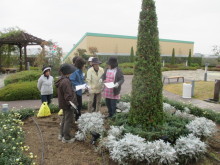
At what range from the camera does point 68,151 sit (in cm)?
354

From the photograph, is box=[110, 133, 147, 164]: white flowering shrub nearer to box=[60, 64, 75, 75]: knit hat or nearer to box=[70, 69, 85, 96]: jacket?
box=[60, 64, 75, 75]: knit hat

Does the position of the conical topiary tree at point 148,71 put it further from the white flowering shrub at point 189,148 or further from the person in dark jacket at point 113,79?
the person in dark jacket at point 113,79

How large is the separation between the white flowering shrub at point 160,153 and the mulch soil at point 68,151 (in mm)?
612

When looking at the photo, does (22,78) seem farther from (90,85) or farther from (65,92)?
(65,92)

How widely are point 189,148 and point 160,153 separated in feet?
1.79

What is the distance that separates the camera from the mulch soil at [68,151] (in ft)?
10.4

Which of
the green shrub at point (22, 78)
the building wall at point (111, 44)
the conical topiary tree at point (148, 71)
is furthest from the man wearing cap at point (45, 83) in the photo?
the building wall at point (111, 44)

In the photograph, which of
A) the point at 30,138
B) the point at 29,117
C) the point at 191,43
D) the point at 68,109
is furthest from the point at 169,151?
the point at 191,43

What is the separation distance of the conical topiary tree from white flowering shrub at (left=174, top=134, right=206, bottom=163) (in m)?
0.65

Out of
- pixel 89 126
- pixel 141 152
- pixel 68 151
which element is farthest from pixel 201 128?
pixel 68 151

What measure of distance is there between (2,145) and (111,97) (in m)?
2.50

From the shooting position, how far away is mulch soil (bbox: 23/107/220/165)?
125 inches

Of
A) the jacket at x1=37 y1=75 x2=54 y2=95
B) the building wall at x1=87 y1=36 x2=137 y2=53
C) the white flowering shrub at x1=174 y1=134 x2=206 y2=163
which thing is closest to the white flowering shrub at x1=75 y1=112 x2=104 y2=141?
the white flowering shrub at x1=174 y1=134 x2=206 y2=163

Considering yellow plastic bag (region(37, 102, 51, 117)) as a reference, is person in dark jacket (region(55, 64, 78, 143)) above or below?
above
